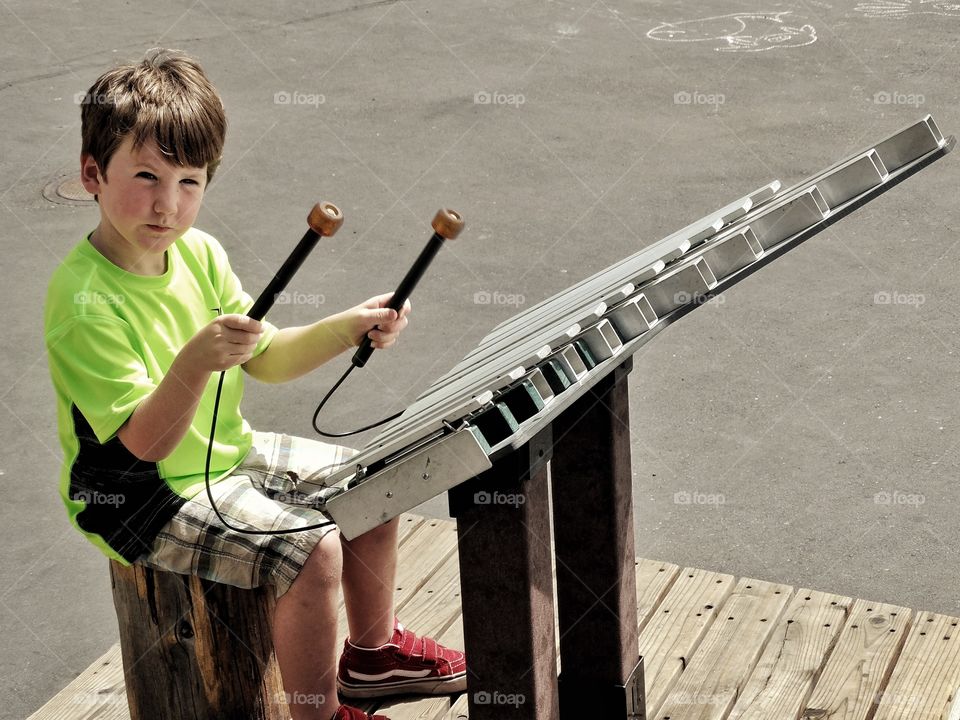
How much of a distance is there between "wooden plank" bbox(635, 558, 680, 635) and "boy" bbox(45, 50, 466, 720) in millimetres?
985

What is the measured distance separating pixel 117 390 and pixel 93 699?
3.51 ft

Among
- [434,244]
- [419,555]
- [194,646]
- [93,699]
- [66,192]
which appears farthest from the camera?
[66,192]

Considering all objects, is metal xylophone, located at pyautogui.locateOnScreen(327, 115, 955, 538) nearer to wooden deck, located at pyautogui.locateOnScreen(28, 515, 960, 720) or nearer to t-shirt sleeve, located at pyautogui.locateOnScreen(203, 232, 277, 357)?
t-shirt sleeve, located at pyautogui.locateOnScreen(203, 232, 277, 357)

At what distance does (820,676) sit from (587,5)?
8.01 meters

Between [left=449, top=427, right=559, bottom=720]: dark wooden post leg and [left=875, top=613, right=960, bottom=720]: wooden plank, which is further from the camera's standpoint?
[left=875, top=613, right=960, bottom=720]: wooden plank

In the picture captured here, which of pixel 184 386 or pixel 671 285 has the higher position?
pixel 671 285

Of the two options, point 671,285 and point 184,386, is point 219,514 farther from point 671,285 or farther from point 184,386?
point 671,285

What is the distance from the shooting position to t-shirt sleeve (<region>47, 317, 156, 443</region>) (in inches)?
102

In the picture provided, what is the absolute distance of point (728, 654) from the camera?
338cm

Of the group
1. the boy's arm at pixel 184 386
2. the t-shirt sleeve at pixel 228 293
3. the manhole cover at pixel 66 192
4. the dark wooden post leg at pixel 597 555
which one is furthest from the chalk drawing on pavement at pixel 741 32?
the boy's arm at pixel 184 386

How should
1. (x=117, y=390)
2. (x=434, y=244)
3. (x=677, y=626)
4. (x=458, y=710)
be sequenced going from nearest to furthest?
(x=434, y=244)
(x=117, y=390)
(x=458, y=710)
(x=677, y=626)

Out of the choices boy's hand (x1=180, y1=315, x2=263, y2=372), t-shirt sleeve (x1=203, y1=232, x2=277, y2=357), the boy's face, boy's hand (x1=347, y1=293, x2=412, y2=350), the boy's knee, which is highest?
the boy's face

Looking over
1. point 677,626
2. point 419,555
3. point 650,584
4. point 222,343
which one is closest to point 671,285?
point 222,343

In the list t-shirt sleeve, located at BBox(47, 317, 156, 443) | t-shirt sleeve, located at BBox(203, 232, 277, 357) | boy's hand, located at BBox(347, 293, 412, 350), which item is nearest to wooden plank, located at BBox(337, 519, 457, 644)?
t-shirt sleeve, located at BBox(203, 232, 277, 357)
